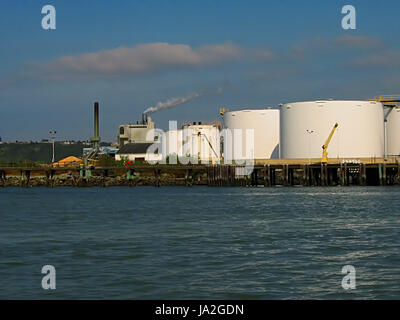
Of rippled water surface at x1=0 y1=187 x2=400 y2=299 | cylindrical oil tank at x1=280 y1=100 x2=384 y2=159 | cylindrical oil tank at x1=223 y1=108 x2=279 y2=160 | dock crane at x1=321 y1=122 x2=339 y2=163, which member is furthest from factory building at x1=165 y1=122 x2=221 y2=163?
rippled water surface at x1=0 y1=187 x2=400 y2=299

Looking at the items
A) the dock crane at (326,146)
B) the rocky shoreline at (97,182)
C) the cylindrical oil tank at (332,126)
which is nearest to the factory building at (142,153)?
the rocky shoreline at (97,182)

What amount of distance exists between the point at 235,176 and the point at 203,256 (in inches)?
3006

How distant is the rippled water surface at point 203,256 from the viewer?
17.8m

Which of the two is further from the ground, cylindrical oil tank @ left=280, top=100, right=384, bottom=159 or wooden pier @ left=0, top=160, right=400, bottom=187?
cylindrical oil tank @ left=280, top=100, right=384, bottom=159

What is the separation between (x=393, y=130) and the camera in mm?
111812

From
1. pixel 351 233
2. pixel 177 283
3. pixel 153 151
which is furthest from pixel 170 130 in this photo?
pixel 177 283

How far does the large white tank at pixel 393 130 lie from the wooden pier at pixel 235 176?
38.4ft

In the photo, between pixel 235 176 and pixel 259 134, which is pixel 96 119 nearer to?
pixel 259 134

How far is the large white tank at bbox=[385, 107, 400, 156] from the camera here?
4380 inches

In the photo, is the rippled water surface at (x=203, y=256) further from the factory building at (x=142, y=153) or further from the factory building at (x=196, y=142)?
the factory building at (x=142, y=153)

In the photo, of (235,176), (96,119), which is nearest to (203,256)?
(235,176)

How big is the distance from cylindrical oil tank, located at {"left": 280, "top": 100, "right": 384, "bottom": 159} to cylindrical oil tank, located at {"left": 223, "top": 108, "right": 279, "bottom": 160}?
34.8ft

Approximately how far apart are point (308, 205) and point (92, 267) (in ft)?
105

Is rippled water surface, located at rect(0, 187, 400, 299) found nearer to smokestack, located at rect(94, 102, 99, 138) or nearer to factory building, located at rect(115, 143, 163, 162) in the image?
smokestack, located at rect(94, 102, 99, 138)
